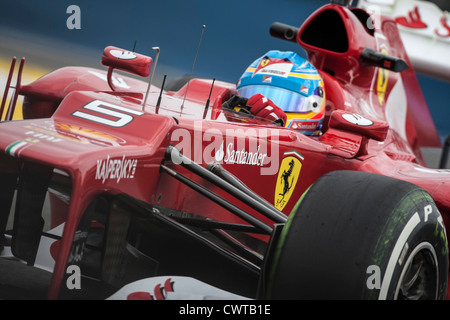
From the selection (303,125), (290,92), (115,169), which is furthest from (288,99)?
(115,169)

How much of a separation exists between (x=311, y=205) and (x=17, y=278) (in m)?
1.20

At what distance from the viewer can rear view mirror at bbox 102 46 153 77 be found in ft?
9.86

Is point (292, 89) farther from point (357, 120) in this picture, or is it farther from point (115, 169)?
point (115, 169)

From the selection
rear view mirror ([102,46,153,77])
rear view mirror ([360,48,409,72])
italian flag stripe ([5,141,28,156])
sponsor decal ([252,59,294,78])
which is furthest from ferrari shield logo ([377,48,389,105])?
italian flag stripe ([5,141,28,156])

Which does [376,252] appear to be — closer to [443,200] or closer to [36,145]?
[36,145]

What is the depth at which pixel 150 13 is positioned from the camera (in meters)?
7.81

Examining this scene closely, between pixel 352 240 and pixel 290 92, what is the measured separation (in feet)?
6.51

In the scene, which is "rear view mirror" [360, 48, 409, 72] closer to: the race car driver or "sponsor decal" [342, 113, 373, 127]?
the race car driver

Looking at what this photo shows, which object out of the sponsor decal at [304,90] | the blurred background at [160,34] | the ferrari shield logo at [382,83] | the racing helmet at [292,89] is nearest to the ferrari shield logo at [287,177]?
the racing helmet at [292,89]

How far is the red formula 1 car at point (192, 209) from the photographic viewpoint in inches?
83.9

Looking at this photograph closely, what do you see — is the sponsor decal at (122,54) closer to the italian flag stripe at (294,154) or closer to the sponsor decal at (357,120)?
the italian flag stripe at (294,154)

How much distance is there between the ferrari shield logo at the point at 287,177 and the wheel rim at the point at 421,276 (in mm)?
905

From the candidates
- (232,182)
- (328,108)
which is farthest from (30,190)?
(328,108)

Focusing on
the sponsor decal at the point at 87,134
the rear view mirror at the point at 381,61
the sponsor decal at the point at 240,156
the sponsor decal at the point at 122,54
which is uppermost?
the rear view mirror at the point at 381,61
